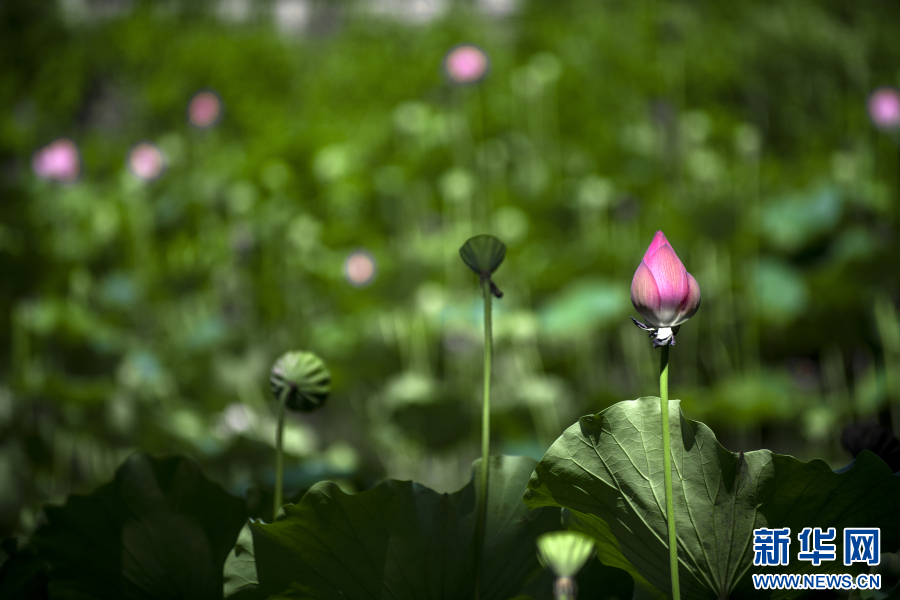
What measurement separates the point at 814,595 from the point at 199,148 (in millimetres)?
2240

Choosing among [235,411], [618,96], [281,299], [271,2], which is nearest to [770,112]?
[618,96]

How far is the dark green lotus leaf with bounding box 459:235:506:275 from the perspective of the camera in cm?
21

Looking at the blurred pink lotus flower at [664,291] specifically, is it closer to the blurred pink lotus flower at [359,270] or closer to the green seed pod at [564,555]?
the green seed pod at [564,555]

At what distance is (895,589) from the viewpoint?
0.20 meters

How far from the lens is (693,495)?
0.21 metres

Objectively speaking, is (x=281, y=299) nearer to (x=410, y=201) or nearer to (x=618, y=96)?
(x=410, y=201)

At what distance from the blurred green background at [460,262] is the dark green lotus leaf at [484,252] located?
172 mm

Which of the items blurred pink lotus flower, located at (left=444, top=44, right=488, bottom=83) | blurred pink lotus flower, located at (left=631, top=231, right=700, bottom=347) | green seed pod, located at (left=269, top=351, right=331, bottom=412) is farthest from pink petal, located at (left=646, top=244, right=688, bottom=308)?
blurred pink lotus flower, located at (left=444, top=44, right=488, bottom=83)

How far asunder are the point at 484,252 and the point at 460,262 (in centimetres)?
109

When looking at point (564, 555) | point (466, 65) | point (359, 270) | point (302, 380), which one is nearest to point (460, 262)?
point (359, 270)

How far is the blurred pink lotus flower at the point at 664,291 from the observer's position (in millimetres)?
187

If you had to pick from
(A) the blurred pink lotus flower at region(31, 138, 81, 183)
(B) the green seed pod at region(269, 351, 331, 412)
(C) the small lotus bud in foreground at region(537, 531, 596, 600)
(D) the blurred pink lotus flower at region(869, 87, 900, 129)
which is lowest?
(C) the small lotus bud in foreground at region(537, 531, 596, 600)

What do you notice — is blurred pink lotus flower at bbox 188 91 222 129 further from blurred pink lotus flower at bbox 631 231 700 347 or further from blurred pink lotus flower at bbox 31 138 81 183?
blurred pink lotus flower at bbox 631 231 700 347

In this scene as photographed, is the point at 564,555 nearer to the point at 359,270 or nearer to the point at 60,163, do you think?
the point at 359,270
